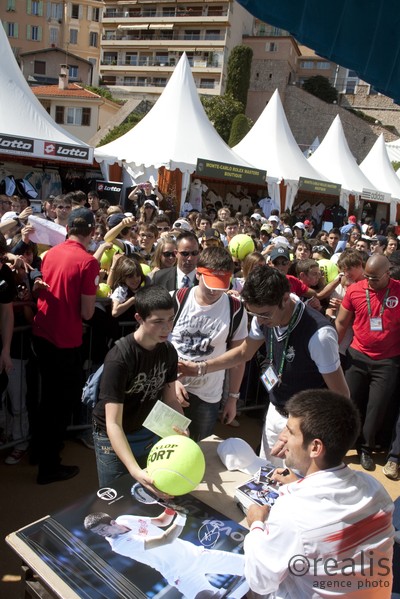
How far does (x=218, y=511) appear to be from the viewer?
6.69 feet

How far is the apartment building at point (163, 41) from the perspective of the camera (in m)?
56.4

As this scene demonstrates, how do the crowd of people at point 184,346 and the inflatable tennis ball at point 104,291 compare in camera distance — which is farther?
the inflatable tennis ball at point 104,291

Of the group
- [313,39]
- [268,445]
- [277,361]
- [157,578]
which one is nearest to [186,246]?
[277,361]

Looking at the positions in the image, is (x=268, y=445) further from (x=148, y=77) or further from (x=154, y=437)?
(x=148, y=77)

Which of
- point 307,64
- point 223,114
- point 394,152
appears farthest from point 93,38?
point 394,152

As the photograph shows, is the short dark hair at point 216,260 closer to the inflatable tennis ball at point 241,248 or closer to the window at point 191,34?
the inflatable tennis ball at point 241,248

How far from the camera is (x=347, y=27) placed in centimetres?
190

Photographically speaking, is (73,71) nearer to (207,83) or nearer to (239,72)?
(207,83)

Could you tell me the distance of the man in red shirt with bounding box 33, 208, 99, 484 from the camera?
3.55 metres

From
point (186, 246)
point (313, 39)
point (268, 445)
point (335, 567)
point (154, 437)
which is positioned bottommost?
point (268, 445)

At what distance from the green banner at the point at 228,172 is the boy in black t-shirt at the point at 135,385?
14367 millimetres

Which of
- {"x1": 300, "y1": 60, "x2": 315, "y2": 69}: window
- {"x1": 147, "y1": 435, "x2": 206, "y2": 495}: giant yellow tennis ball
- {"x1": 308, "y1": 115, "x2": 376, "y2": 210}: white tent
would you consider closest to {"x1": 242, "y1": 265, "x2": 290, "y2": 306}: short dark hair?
{"x1": 147, "y1": 435, "x2": 206, "y2": 495}: giant yellow tennis ball

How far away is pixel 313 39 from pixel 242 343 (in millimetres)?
1952

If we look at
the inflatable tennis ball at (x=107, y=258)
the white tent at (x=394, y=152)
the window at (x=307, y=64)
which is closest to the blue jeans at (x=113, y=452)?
the inflatable tennis ball at (x=107, y=258)
